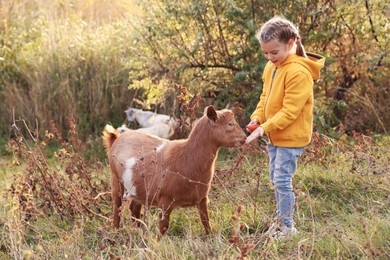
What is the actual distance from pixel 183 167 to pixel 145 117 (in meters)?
4.31

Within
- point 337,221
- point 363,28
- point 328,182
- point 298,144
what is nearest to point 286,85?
point 298,144

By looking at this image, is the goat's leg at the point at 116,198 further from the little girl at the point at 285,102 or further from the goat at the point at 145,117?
the goat at the point at 145,117

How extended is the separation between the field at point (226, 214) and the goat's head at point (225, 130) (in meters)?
0.30

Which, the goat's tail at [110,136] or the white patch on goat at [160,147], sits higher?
the white patch on goat at [160,147]

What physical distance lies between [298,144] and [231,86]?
312 centimetres

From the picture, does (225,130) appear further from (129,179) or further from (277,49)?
(129,179)

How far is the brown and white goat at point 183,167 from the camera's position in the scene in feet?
14.4

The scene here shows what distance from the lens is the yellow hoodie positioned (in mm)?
4180

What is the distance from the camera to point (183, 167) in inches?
175

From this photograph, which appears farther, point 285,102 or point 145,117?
point 145,117

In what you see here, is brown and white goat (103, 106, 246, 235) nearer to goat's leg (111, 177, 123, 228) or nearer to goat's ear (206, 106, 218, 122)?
goat's ear (206, 106, 218, 122)

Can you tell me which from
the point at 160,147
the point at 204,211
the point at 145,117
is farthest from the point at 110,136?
the point at 145,117

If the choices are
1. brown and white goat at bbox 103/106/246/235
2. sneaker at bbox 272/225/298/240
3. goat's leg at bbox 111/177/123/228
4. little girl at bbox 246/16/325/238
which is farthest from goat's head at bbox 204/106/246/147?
goat's leg at bbox 111/177/123/228

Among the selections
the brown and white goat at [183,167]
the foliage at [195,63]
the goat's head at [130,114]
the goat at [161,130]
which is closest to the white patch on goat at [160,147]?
the brown and white goat at [183,167]
